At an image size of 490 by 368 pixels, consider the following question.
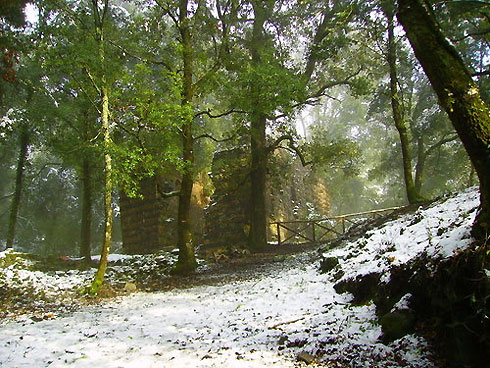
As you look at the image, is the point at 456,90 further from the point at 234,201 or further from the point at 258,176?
the point at 234,201

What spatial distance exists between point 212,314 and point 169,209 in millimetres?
11517

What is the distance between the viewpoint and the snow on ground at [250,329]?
3574mm

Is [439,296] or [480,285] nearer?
[480,285]

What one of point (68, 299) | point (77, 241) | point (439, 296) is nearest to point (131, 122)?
point (68, 299)

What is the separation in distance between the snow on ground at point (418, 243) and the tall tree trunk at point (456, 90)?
1.22 feet

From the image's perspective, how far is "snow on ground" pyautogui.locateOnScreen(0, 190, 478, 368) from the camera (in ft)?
11.7

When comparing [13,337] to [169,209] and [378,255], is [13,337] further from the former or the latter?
[169,209]

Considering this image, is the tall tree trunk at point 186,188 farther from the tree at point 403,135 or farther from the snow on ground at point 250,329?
the tree at point 403,135

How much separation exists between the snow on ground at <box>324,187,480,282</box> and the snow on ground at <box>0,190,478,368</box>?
0.02 meters

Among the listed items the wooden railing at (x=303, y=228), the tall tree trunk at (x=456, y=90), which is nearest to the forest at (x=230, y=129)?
the tall tree trunk at (x=456, y=90)

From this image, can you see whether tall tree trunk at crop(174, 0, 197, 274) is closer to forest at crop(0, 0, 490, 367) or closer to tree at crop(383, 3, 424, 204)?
forest at crop(0, 0, 490, 367)

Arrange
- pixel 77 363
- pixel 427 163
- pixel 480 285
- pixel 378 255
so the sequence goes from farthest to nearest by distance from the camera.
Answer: pixel 427 163, pixel 378 255, pixel 77 363, pixel 480 285

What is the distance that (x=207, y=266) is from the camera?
11805mm

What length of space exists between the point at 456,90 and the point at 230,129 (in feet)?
43.5
